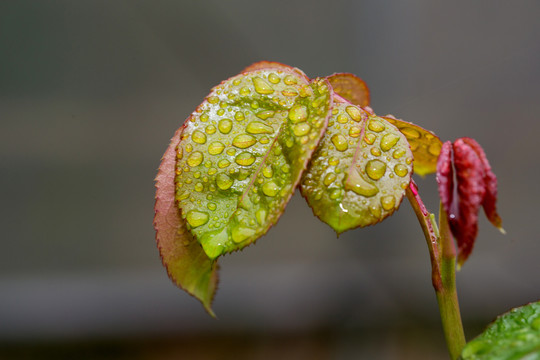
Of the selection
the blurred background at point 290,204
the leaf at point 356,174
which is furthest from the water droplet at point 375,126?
the blurred background at point 290,204

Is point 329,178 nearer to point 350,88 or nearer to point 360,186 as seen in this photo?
point 360,186

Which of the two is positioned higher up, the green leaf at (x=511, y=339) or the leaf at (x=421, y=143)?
the leaf at (x=421, y=143)

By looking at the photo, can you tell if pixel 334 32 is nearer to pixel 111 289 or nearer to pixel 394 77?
pixel 394 77

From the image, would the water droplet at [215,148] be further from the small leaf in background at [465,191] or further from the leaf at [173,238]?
the small leaf in background at [465,191]

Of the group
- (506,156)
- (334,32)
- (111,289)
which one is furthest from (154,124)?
(506,156)

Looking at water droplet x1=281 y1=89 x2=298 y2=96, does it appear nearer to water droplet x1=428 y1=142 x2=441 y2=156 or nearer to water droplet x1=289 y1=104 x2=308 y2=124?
water droplet x1=289 y1=104 x2=308 y2=124

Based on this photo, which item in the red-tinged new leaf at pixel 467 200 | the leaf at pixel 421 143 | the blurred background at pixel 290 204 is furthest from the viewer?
the blurred background at pixel 290 204
